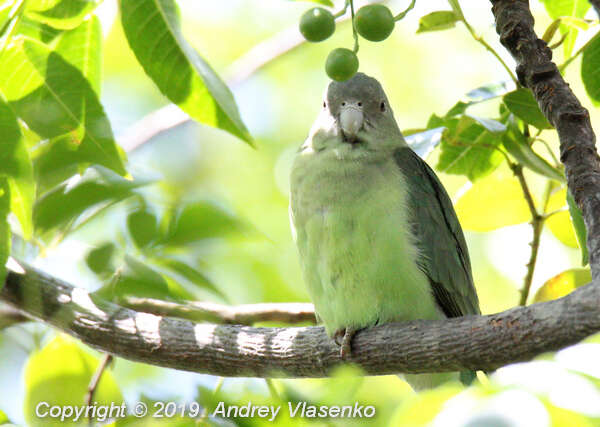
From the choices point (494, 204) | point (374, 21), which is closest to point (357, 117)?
point (494, 204)

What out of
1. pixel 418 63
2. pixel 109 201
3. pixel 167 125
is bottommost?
pixel 418 63

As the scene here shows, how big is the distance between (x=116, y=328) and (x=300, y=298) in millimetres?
1618

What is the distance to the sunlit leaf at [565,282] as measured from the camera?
2.97 metres

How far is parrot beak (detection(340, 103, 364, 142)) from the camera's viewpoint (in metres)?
3.73

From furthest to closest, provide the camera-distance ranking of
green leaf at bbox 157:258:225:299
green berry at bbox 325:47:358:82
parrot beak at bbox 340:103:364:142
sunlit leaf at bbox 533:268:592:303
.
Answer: parrot beak at bbox 340:103:364:142
sunlit leaf at bbox 533:268:592:303
green berry at bbox 325:47:358:82
green leaf at bbox 157:258:225:299

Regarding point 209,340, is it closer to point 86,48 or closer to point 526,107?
point 86,48

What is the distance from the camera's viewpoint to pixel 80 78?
2.58 meters

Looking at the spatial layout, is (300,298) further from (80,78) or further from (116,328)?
(80,78)

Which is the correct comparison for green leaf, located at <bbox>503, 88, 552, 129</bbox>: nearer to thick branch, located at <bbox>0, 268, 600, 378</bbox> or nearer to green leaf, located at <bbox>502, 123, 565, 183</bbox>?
green leaf, located at <bbox>502, 123, 565, 183</bbox>

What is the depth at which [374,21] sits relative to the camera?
246 cm

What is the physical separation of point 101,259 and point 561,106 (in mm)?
1582

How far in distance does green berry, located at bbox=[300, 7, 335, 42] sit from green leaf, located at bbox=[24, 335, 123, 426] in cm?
160

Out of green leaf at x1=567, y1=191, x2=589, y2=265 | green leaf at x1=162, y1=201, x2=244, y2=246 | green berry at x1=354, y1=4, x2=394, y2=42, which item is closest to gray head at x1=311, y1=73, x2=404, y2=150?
green berry at x1=354, y1=4, x2=394, y2=42

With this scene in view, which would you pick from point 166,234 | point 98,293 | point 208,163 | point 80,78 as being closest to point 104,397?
point 98,293
